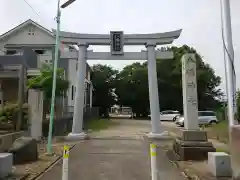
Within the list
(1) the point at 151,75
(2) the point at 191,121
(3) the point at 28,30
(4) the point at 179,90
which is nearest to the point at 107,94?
(4) the point at 179,90

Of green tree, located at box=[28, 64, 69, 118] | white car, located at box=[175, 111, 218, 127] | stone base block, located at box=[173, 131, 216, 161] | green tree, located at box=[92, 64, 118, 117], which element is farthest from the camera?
green tree, located at box=[92, 64, 118, 117]

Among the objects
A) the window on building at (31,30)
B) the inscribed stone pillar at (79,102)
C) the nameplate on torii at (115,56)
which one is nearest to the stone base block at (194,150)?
the inscribed stone pillar at (79,102)

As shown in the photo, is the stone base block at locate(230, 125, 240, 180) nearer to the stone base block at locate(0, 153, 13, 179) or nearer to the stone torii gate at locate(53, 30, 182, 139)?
the stone base block at locate(0, 153, 13, 179)

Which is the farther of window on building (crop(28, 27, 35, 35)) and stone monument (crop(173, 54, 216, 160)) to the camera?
window on building (crop(28, 27, 35, 35))

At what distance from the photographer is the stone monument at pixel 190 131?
34.4ft

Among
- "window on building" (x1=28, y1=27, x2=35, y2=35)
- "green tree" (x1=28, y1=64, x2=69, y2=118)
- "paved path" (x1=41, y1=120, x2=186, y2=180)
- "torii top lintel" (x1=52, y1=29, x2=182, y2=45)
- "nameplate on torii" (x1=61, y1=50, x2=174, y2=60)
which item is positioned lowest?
"paved path" (x1=41, y1=120, x2=186, y2=180)

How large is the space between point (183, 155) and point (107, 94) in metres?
34.7

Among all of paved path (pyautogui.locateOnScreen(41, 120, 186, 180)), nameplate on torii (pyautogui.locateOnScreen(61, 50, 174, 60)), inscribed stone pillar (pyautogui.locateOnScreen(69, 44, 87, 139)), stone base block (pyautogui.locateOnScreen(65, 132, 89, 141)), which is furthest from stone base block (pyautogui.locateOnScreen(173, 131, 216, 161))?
nameplate on torii (pyautogui.locateOnScreen(61, 50, 174, 60))

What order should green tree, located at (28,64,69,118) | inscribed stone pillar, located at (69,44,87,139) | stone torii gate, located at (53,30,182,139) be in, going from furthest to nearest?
green tree, located at (28,64,69,118) < stone torii gate, located at (53,30,182,139) < inscribed stone pillar, located at (69,44,87,139)

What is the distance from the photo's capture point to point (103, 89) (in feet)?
146

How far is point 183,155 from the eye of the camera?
1043 cm

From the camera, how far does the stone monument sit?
34.4 ft

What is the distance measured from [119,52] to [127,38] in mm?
1089

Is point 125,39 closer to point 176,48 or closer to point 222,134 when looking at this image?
point 222,134
